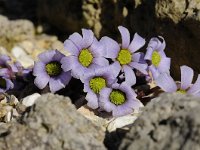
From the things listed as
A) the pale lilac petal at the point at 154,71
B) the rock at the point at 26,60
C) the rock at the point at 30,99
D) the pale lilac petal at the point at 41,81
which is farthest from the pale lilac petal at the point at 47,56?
the rock at the point at 26,60

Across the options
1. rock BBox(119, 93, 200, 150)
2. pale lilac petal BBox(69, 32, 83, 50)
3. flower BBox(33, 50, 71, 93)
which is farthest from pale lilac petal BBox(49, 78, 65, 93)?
rock BBox(119, 93, 200, 150)

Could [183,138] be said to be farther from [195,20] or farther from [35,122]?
[195,20]

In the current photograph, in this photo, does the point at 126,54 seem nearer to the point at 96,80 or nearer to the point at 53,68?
the point at 96,80

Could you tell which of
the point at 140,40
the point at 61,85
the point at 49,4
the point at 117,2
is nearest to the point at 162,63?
the point at 140,40

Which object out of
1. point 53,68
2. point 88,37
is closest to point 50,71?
point 53,68

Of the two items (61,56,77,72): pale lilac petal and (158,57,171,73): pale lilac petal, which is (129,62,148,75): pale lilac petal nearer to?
(158,57,171,73): pale lilac petal

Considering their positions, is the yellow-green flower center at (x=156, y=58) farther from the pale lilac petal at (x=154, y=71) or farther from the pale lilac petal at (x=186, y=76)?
the pale lilac petal at (x=186, y=76)
